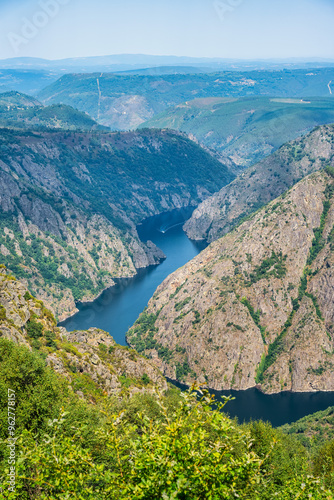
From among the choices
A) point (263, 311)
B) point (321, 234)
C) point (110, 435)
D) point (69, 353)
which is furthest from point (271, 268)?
point (110, 435)

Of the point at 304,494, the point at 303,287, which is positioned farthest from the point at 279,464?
the point at 303,287

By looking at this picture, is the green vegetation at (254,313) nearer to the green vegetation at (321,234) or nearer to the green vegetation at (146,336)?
the green vegetation at (321,234)

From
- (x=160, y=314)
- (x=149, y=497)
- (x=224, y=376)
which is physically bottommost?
(x=224, y=376)

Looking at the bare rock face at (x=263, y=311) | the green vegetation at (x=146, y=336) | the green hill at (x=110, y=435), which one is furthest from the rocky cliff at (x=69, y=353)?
the green vegetation at (x=146, y=336)

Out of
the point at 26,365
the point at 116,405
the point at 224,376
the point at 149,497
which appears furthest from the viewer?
the point at 224,376

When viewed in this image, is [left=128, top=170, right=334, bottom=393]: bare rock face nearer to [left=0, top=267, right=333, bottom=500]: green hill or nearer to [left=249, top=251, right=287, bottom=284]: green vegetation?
[left=249, top=251, right=287, bottom=284]: green vegetation

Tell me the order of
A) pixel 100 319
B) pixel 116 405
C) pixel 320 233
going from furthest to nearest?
pixel 100 319, pixel 320 233, pixel 116 405

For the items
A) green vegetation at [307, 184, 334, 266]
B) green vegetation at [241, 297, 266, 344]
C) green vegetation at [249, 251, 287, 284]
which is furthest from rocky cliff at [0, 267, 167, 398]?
green vegetation at [307, 184, 334, 266]

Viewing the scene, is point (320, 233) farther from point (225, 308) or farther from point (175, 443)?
point (175, 443)
